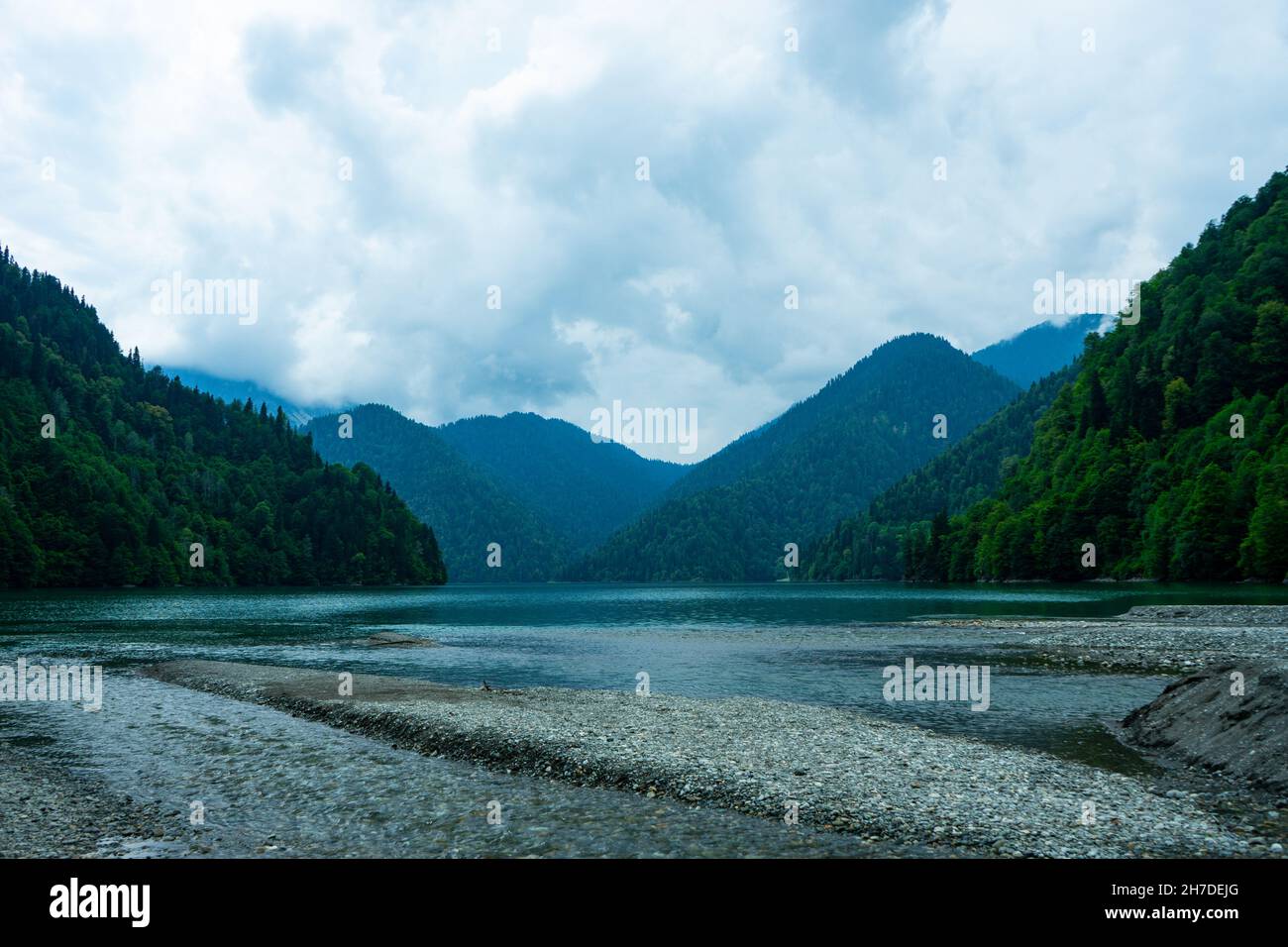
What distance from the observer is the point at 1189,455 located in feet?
501

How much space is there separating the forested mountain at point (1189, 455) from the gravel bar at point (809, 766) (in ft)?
388

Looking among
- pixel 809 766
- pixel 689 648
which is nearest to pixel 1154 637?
pixel 689 648

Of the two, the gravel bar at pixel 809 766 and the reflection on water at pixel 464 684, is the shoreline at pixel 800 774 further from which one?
the reflection on water at pixel 464 684

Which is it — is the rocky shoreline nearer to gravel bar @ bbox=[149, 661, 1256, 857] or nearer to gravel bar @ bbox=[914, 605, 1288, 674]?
gravel bar @ bbox=[149, 661, 1256, 857]

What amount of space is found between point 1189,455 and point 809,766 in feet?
537

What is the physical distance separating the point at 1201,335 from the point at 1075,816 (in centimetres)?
19329

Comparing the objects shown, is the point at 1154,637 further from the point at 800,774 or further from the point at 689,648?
the point at 800,774

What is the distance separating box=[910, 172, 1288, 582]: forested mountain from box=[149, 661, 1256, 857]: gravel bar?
388 feet

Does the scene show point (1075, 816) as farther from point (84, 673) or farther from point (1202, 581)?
point (1202, 581)

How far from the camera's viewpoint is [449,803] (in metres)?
21.0

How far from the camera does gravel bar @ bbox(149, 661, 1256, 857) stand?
1758 cm

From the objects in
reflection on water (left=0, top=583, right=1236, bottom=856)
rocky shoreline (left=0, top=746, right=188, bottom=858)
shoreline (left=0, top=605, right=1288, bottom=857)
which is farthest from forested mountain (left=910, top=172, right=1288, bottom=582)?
rocky shoreline (left=0, top=746, right=188, bottom=858)
